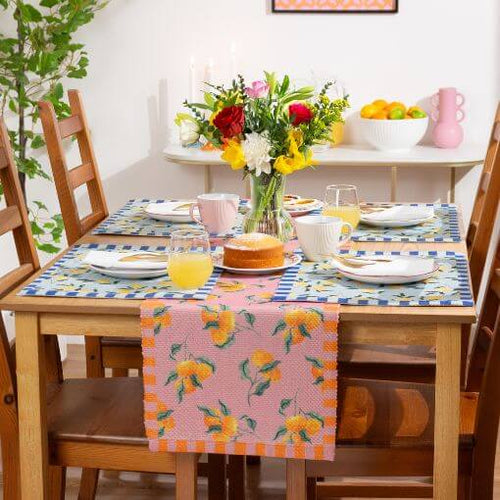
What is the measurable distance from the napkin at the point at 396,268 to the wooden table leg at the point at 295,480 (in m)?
0.38

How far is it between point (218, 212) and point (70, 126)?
0.65 m

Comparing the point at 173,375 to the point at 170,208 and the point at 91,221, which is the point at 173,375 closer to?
the point at 170,208

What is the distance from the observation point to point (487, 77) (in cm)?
379

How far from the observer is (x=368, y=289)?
1.94 m

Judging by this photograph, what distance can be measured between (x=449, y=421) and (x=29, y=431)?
0.78 m

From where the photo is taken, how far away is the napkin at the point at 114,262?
205 cm

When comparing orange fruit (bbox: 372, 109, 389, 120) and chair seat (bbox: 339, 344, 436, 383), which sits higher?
orange fruit (bbox: 372, 109, 389, 120)

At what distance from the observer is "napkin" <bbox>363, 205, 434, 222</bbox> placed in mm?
2545

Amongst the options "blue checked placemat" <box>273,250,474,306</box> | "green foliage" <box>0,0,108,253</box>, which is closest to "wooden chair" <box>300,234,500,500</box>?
"blue checked placemat" <box>273,250,474,306</box>

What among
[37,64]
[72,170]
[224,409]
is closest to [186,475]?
[224,409]

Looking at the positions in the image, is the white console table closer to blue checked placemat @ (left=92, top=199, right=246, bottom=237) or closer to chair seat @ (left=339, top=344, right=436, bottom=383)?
blue checked placemat @ (left=92, top=199, right=246, bottom=237)

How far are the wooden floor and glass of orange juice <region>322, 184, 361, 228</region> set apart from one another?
0.82 m

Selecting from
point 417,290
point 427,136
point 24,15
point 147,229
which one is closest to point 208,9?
point 24,15

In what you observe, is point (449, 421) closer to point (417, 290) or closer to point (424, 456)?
point (424, 456)
